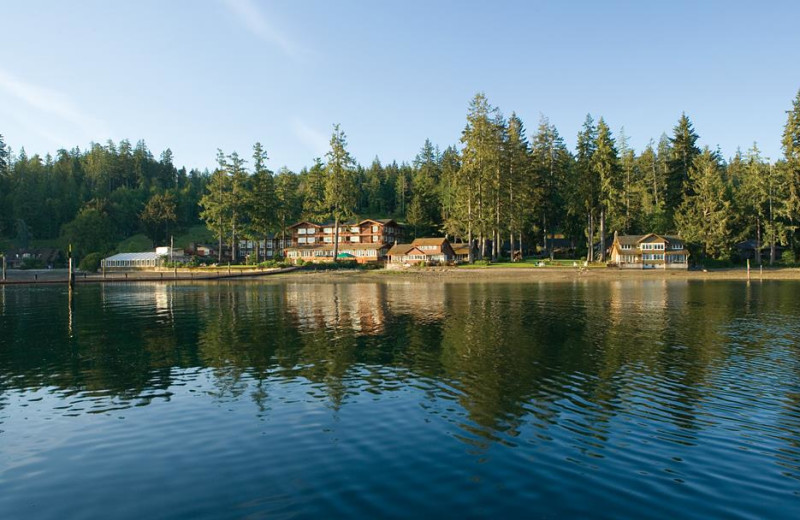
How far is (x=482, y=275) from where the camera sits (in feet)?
296

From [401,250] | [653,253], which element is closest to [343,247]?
[401,250]

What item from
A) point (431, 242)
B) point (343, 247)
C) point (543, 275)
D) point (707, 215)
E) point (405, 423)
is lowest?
point (405, 423)

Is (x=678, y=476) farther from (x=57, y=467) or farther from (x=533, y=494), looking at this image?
(x=57, y=467)

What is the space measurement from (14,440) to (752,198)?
12463cm

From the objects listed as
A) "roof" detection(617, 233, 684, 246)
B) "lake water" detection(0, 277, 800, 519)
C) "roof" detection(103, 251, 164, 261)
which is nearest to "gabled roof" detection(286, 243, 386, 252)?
"roof" detection(103, 251, 164, 261)

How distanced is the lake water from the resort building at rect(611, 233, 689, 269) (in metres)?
70.9

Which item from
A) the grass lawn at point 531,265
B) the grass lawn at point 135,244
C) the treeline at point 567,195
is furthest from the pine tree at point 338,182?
the grass lawn at point 135,244

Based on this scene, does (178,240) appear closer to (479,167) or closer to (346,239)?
(346,239)

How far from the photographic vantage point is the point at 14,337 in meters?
31.5

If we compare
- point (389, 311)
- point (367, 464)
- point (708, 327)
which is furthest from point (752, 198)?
point (367, 464)

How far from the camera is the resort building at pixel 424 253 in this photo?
112 metres

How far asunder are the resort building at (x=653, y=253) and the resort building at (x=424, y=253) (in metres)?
35.4

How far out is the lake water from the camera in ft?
32.3

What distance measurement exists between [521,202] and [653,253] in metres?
29.1
